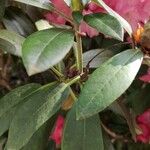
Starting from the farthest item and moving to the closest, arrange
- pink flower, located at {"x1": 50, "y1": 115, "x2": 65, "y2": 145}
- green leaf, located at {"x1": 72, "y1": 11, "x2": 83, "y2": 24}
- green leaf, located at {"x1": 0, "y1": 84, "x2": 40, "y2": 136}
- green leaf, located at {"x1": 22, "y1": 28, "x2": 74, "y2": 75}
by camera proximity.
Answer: pink flower, located at {"x1": 50, "y1": 115, "x2": 65, "y2": 145} < green leaf, located at {"x1": 0, "y1": 84, "x2": 40, "y2": 136} < green leaf, located at {"x1": 72, "y1": 11, "x2": 83, "y2": 24} < green leaf, located at {"x1": 22, "y1": 28, "x2": 74, "y2": 75}

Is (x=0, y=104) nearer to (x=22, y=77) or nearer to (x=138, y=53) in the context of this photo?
(x=138, y=53)

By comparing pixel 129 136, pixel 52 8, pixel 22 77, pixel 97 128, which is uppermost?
→ pixel 52 8

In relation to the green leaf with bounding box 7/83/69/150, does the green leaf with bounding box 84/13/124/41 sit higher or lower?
higher

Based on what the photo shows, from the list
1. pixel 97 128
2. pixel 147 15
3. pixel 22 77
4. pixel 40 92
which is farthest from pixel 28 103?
pixel 22 77

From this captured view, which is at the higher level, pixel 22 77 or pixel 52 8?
pixel 52 8

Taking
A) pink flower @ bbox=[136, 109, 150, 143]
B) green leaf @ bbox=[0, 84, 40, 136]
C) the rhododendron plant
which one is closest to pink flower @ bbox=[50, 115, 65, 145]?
the rhododendron plant

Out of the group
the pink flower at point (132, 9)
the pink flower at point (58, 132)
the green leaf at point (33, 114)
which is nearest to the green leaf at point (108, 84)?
the green leaf at point (33, 114)

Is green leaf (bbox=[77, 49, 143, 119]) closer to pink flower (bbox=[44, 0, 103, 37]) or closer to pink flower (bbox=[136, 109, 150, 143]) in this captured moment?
pink flower (bbox=[44, 0, 103, 37])

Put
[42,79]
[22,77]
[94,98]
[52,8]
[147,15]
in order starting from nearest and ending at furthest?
[94,98], [52,8], [147,15], [42,79], [22,77]
